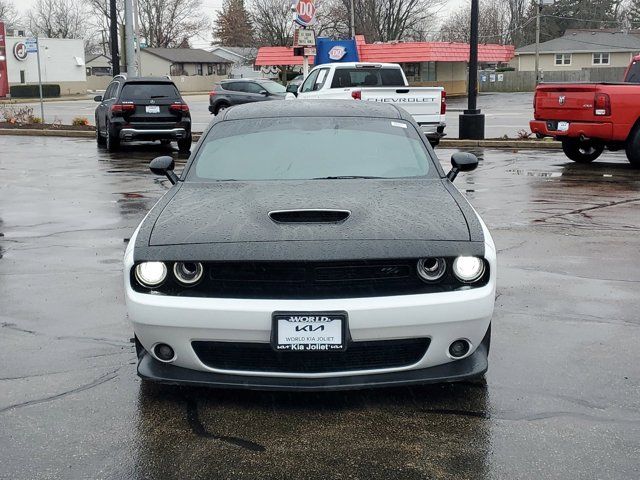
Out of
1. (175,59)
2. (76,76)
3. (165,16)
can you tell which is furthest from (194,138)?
(165,16)

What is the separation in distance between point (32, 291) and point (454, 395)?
12.6ft

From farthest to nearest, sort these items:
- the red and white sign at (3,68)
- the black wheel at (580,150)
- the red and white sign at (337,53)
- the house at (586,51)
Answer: the house at (586,51) → the red and white sign at (3,68) → the red and white sign at (337,53) → the black wheel at (580,150)

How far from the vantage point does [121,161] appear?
17.9m

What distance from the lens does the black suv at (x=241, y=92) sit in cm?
3319

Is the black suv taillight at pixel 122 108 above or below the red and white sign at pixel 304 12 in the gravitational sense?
below

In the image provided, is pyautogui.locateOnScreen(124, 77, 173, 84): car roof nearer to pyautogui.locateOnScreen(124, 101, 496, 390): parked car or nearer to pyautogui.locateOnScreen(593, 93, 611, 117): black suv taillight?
pyautogui.locateOnScreen(593, 93, 611, 117): black suv taillight

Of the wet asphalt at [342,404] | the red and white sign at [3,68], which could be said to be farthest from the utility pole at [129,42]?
the red and white sign at [3,68]

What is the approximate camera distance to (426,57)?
52.8 metres

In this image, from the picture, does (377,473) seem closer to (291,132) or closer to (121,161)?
(291,132)

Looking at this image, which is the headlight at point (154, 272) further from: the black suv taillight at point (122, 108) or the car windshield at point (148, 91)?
the car windshield at point (148, 91)

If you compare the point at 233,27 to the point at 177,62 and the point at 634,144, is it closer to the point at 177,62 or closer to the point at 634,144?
the point at 177,62

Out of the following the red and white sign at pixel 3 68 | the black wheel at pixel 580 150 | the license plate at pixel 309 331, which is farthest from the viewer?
the red and white sign at pixel 3 68

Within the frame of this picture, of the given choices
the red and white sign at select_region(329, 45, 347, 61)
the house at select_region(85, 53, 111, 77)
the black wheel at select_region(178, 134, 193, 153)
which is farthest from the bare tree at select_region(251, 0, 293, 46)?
the black wheel at select_region(178, 134, 193, 153)

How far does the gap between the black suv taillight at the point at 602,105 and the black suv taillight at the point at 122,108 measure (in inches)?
411
